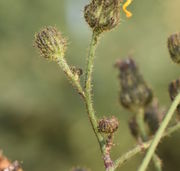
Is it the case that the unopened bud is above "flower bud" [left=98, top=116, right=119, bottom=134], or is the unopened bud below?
above

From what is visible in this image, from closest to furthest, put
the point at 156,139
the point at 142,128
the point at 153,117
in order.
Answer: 1. the point at 156,139
2. the point at 142,128
3. the point at 153,117

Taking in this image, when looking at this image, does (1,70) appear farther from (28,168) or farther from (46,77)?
(28,168)

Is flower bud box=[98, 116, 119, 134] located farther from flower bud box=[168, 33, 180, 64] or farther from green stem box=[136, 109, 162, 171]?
flower bud box=[168, 33, 180, 64]

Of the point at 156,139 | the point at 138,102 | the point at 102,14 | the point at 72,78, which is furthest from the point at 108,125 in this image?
the point at 138,102

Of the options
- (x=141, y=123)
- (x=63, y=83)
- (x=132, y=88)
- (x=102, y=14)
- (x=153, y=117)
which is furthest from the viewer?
(x=63, y=83)

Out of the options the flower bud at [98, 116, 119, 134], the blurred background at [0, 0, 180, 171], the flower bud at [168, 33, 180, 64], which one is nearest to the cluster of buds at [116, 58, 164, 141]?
the flower bud at [168, 33, 180, 64]

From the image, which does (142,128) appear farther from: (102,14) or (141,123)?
(102,14)

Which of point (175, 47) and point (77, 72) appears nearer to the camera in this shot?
point (77, 72)

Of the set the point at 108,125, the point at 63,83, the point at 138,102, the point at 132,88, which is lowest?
the point at 63,83
